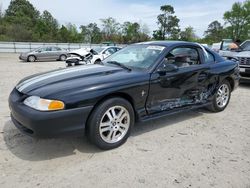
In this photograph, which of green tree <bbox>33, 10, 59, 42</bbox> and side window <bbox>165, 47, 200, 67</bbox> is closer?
side window <bbox>165, 47, 200, 67</bbox>

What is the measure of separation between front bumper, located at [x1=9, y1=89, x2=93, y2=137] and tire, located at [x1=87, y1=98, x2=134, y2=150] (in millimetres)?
132

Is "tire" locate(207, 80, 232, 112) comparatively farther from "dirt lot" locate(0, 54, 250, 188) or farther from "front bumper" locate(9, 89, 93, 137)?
"front bumper" locate(9, 89, 93, 137)

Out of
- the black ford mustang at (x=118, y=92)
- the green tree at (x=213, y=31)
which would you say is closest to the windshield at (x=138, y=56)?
the black ford mustang at (x=118, y=92)

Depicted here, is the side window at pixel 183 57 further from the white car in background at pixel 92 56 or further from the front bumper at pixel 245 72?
the white car in background at pixel 92 56

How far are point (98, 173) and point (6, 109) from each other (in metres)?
3.06

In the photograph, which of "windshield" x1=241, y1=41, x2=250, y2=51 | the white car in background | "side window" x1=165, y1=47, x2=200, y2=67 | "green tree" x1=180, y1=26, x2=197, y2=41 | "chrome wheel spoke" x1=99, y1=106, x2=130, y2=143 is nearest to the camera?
"chrome wheel spoke" x1=99, y1=106, x2=130, y2=143

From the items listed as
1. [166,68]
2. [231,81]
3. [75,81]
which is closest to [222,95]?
[231,81]

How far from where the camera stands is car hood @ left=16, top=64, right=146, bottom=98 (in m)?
2.88

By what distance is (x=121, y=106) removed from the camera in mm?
3209

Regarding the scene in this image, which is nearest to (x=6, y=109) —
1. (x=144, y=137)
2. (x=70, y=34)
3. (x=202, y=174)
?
(x=144, y=137)

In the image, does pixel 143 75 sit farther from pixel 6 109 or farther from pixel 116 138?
pixel 6 109

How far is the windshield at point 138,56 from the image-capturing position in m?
3.72

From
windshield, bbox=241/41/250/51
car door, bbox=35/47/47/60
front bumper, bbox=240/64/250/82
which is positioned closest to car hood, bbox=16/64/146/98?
front bumper, bbox=240/64/250/82

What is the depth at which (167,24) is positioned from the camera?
2539 inches
